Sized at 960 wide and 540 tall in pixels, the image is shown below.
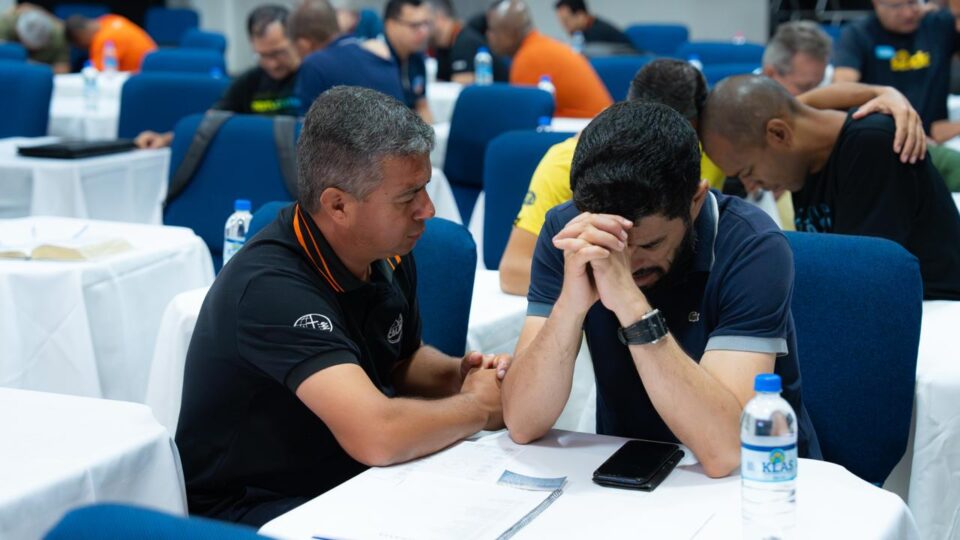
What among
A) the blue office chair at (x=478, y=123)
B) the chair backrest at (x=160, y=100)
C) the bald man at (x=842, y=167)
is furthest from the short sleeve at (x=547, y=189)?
the chair backrest at (x=160, y=100)

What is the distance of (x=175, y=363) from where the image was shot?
288cm

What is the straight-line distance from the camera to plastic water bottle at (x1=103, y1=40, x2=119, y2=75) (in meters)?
8.79

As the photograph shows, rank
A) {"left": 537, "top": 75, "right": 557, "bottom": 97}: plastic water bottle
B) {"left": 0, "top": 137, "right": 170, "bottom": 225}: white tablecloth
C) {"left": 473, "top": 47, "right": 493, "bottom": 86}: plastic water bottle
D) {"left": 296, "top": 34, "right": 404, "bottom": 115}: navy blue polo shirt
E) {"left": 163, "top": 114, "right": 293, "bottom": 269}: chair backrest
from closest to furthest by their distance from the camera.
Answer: {"left": 163, "top": 114, "right": 293, "bottom": 269}: chair backrest
{"left": 0, "top": 137, "right": 170, "bottom": 225}: white tablecloth
{"left": 296, "top": 34, "right": 404, "bottom": 115}: navy blue polo shirt
{"left": 537, "top": 75, "right": 557, "bottom": 97}: plastic water bottle
{"left": 473, "top": 47, "right": 493, "bottom": 86}: plastic water bottle

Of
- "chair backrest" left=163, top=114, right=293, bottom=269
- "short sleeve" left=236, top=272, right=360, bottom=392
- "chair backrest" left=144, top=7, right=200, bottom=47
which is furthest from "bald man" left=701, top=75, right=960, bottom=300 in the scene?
"chair backrest" left=144, top=7, right=200, bottom=47

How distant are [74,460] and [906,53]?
18.0 ft

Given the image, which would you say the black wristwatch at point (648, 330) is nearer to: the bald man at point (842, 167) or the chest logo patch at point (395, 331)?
the chest logo patch at point (395, 331)

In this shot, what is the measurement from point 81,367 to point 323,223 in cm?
140

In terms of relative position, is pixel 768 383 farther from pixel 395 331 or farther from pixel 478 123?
pixel 478 123

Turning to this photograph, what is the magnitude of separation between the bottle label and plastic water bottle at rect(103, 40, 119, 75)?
25.7ft

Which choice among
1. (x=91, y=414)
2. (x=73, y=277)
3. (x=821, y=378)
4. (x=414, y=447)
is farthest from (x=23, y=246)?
(x=821, y=378)

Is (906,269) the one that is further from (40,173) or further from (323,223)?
(40,173)

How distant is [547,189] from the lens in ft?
10.2

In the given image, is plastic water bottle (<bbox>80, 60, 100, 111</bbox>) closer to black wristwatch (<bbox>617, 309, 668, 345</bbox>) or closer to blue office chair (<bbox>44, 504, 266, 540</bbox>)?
black wristwatch (<bbox>617, 309, 668, 345</bbox>)

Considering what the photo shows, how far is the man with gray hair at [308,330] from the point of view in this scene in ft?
6.47
